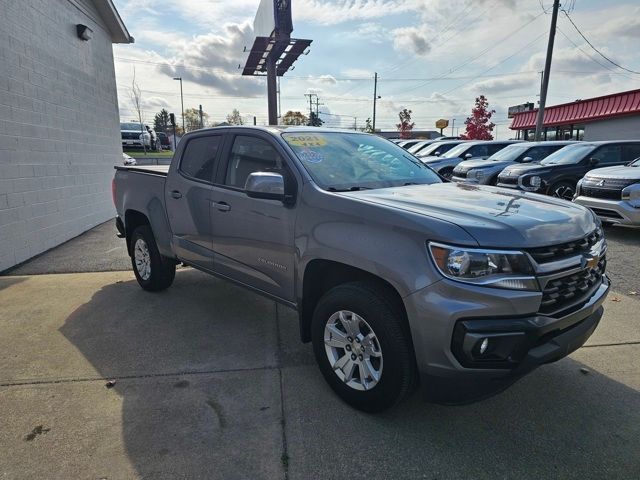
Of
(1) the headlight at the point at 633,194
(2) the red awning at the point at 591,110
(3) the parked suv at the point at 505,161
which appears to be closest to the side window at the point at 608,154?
(3) the parked suv at the point at 505,161

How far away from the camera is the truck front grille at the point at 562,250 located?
7.98 ft

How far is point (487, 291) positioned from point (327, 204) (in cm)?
117

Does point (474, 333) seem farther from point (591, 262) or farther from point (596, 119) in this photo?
point (596, 119)

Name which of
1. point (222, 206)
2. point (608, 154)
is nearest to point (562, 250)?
point (222, 206)

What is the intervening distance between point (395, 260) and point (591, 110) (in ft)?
89.2

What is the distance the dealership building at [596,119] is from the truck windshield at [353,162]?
22.2m

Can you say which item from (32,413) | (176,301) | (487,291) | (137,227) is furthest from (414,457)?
(137,227)

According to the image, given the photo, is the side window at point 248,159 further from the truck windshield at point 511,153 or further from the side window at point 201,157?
the truck windshield at point 511,153

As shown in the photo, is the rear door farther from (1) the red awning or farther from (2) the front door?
(1) the red awning

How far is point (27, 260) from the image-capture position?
683 centimetres

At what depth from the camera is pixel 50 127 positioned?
305 inches

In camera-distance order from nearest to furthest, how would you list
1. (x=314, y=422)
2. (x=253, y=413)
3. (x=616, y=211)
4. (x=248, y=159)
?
(x=314, y=422)
(x=253, y=413)
(x=248, y=159)
(x=616, y=211)

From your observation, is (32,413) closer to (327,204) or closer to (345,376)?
(345,376)

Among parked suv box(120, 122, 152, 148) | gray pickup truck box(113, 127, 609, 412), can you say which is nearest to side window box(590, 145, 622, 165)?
gray pickup truck box(113, 127, 609, 412)
